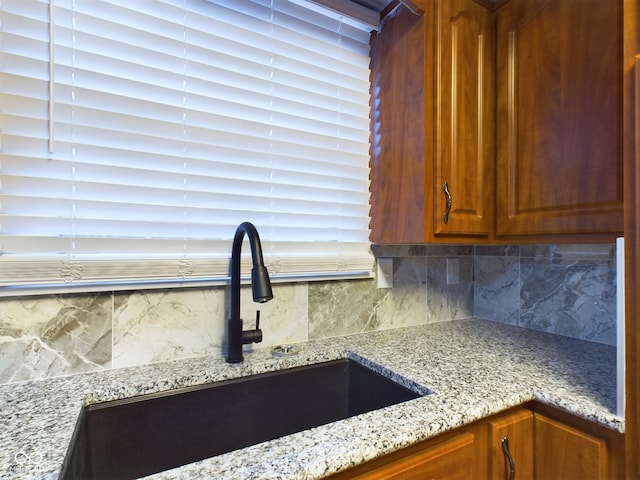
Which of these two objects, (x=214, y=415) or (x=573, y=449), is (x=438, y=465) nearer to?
(x=573, y=449)

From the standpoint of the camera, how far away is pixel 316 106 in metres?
1.20

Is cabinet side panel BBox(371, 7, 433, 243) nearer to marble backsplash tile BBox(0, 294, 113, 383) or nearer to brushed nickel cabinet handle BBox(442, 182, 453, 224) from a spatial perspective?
brushed nickel cabinet handle BBox(442, 182, 453, 224)

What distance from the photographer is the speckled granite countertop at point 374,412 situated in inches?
21.3

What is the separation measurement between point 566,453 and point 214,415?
0.86 m

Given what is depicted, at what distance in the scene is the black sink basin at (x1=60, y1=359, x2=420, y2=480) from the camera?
753 mm

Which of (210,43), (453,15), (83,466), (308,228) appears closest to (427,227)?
(308,228)

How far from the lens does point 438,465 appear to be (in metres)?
0.70

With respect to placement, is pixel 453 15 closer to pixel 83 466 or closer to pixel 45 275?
pixel 45 275

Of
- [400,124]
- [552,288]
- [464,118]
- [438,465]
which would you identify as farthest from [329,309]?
[552,288]

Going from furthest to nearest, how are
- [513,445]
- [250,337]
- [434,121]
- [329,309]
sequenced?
[329,309] < [434,121] < [250,337] < [513,445]

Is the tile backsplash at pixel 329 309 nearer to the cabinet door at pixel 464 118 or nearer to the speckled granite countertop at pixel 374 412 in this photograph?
the speckled granite countertop at pixel 374 412

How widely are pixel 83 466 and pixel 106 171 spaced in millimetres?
686

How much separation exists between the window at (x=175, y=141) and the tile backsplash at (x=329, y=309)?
2.7 inches

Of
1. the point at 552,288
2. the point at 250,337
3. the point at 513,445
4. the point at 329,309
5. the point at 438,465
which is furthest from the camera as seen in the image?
the point at 552,288
